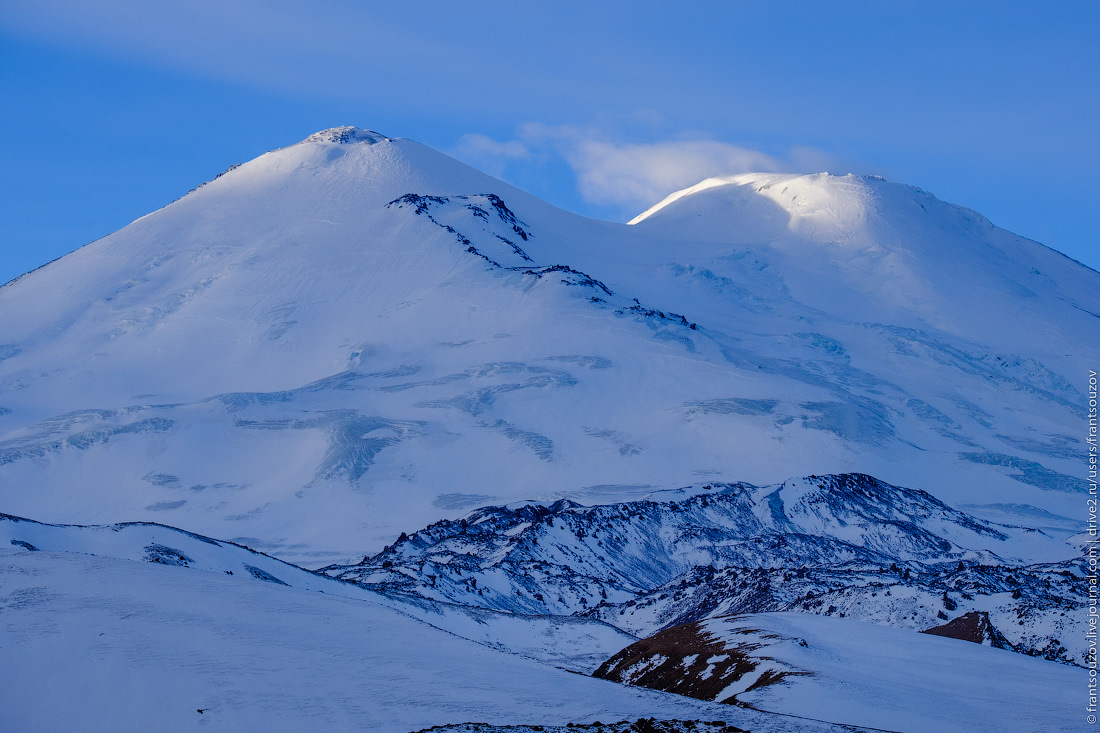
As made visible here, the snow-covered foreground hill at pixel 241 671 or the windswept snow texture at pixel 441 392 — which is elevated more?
the windswept snow texture at pixel 441 392

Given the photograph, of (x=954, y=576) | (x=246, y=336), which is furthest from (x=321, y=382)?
(x=954, y=576)

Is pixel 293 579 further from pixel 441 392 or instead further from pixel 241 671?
pixel 441 392

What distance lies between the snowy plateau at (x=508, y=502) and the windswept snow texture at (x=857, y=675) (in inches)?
8.0

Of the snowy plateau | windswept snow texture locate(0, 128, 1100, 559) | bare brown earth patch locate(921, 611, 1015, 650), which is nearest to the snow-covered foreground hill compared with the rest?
the snowy plateau

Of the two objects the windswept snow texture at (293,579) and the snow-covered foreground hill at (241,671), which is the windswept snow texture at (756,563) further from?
the snow-covered foreground hill at (241,671)

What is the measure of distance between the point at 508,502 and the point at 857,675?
8748 cm

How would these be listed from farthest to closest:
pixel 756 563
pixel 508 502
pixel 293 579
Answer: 1. pixel 508 502
2. pixel 756 563
3. pixel 293 579

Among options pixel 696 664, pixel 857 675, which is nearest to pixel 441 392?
pixel 696 664

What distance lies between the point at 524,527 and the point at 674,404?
5354 cm

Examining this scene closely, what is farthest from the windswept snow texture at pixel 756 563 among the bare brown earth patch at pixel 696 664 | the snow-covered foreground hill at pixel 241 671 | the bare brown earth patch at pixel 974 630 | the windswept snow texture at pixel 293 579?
the snow-covered foreground hill at pixel 241 671

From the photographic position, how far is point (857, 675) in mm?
40219

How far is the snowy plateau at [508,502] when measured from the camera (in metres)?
34.4

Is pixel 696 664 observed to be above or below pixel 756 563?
below

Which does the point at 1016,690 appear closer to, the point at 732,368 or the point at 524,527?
the point at 524,527
